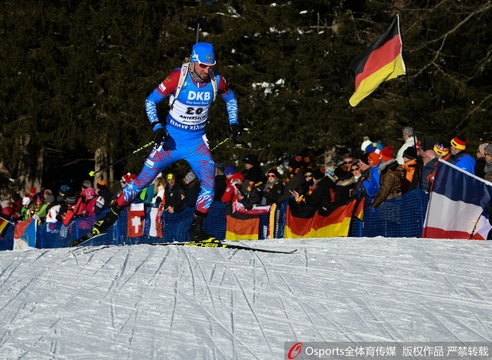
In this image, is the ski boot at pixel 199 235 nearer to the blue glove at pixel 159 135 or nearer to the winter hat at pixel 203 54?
the blue glove at pixel 159 135

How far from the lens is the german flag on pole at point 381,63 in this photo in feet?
38.2

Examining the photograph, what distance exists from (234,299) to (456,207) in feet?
13.3

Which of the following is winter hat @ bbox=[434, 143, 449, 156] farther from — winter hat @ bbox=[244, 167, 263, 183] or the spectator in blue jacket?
winter hat @ bbox=[244, 167, 263, 183]

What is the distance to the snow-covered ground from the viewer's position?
17.9ft

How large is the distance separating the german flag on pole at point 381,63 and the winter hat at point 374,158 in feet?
3.57

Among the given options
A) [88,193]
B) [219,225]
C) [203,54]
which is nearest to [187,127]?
[203,54]

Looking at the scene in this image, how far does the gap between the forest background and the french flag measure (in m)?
9.79

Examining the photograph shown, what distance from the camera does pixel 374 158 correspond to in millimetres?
11289

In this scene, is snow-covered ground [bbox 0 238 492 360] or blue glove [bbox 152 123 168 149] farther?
blue glove [bbox 152 123 168 149]

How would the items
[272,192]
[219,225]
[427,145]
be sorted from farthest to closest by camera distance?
[219,225] < [272,192] < [427,145]

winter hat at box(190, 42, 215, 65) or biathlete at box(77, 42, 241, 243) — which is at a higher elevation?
winter hat at box(190, 42, 215, 65)

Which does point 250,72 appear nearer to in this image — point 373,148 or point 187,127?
→ point 373,148

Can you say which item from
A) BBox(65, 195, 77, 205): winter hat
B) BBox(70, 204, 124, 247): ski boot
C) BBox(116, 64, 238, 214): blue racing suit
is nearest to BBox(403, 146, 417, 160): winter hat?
BBox(116, 64, 238, 214): blue racing suit

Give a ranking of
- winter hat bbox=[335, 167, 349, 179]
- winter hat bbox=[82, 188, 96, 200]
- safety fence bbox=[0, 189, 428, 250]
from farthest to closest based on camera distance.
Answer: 1. winter hat bbox=[82, 188, 96, 200]
2. winter hat bbox=[335, 167, 349, 179]
3. safety fence bbox=[0, 189, 428, 250]
